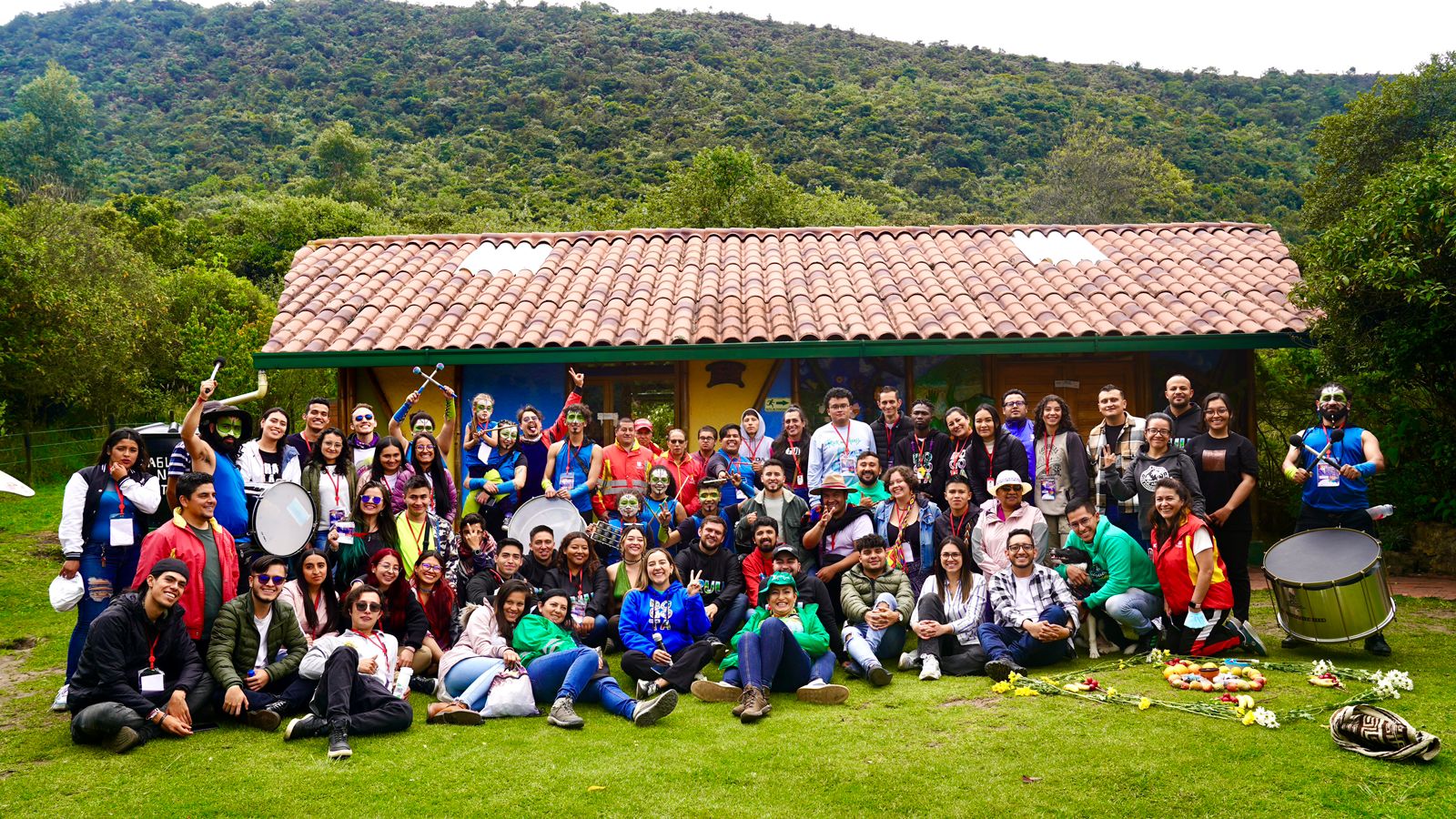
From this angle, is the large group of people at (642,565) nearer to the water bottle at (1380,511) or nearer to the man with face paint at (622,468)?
the man with face paint at (622,468)

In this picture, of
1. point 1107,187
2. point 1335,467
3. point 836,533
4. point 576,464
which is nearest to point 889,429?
point 836,533

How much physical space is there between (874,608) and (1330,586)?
2.83 meters

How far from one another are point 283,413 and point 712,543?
300cm

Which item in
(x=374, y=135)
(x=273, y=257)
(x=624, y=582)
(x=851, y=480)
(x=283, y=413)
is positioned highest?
(x=374, y=135)

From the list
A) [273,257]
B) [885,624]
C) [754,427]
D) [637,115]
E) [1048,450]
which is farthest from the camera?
[637,115]

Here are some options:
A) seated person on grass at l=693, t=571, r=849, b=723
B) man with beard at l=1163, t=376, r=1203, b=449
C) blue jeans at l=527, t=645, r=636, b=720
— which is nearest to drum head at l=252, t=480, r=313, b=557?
blue jeans at l=527, t=645, r=636, b=720

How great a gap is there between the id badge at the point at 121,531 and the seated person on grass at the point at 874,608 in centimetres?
444

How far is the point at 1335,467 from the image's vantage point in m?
7.27

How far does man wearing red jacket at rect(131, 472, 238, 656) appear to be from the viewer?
6016 millimetres

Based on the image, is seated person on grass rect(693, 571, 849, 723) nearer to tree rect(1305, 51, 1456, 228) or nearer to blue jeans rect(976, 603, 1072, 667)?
blue jeans rect(976, 603, 1072, 667)

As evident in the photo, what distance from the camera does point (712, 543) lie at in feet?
23.8

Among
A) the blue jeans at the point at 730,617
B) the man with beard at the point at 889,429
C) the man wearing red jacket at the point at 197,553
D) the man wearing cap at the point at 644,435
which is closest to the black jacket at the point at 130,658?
the man wearing red jacket at the point at 197,553

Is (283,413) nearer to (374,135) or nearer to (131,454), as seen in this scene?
(131,454)

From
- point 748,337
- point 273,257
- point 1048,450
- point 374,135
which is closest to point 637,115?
point 374,135
